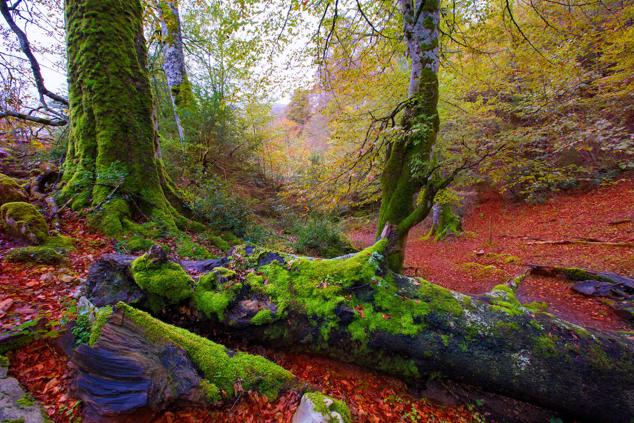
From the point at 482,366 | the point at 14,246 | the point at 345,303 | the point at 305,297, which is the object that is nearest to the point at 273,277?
the point at 305,297

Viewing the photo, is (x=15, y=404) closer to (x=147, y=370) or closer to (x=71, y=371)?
(x=71, y=371)

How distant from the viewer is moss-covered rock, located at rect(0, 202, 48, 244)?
10.2 feet

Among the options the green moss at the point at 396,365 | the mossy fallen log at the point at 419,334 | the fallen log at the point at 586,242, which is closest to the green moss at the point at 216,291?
the mossy fallen log at the point at 419,334

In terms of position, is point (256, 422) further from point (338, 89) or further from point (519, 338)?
point (338, 89)

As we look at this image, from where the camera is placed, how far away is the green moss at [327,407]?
1.84 m

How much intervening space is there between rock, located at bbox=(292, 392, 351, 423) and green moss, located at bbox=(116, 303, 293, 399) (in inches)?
10.4

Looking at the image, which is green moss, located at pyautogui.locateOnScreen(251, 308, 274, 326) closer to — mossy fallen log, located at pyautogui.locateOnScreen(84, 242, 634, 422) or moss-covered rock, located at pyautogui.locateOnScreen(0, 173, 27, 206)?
mossy fallen log, located at pyautogui.locateOnScreen(84, 242, 634, 422)

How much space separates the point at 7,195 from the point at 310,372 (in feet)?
15.6

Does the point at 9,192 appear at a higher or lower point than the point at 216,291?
higher

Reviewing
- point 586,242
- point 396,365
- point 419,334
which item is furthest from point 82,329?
point 586,242

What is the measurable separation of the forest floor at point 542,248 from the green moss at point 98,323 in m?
6.19

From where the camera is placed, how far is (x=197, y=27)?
10.8 m

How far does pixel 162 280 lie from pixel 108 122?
3.58 metres

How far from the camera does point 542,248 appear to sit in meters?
8.79
